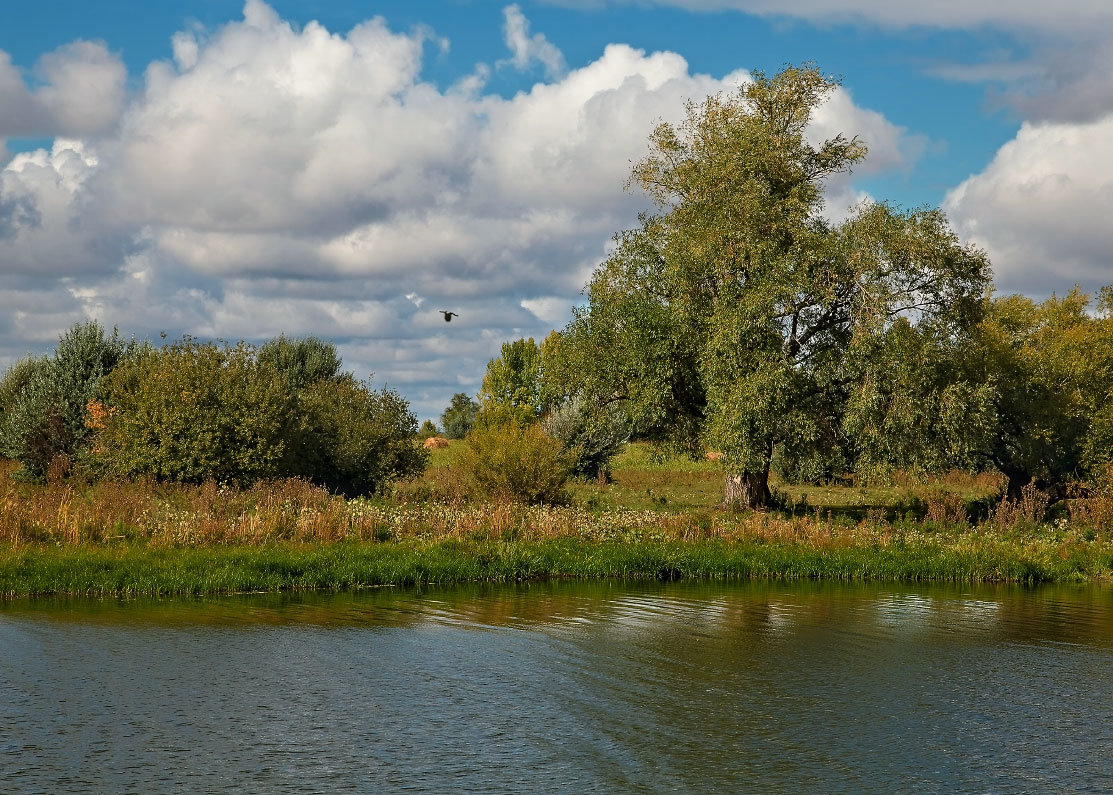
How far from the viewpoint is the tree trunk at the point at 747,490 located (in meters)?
44.2

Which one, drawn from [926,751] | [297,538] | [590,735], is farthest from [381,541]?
[926,751]

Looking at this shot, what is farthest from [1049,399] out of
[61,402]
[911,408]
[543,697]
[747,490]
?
[61,402]

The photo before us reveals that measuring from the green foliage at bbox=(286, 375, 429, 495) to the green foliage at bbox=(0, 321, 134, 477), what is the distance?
411 inches

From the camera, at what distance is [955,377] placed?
42906 mm

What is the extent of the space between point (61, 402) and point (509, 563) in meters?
31.4

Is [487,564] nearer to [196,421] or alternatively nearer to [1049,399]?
[196,421]

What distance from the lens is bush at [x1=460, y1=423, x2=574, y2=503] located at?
39781mm

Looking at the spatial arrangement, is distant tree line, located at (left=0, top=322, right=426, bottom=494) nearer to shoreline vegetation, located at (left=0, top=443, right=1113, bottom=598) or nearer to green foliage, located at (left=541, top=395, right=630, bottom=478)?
shoreline vegetation, located at (left=0, top=443, right=1113, bottom=598)

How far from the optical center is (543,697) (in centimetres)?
1609

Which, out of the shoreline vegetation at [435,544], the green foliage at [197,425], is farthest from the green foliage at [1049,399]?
the green foliage at [197,425]

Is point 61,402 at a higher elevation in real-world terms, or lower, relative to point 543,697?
higher

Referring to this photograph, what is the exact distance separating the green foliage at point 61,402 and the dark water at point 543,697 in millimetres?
29253

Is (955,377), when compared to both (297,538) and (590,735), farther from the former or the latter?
(590,735)

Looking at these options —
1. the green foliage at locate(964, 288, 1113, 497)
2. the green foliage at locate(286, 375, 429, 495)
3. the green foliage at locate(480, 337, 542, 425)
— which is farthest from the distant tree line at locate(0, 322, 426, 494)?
the green foliage at locate(480, 337, 542, 425)
